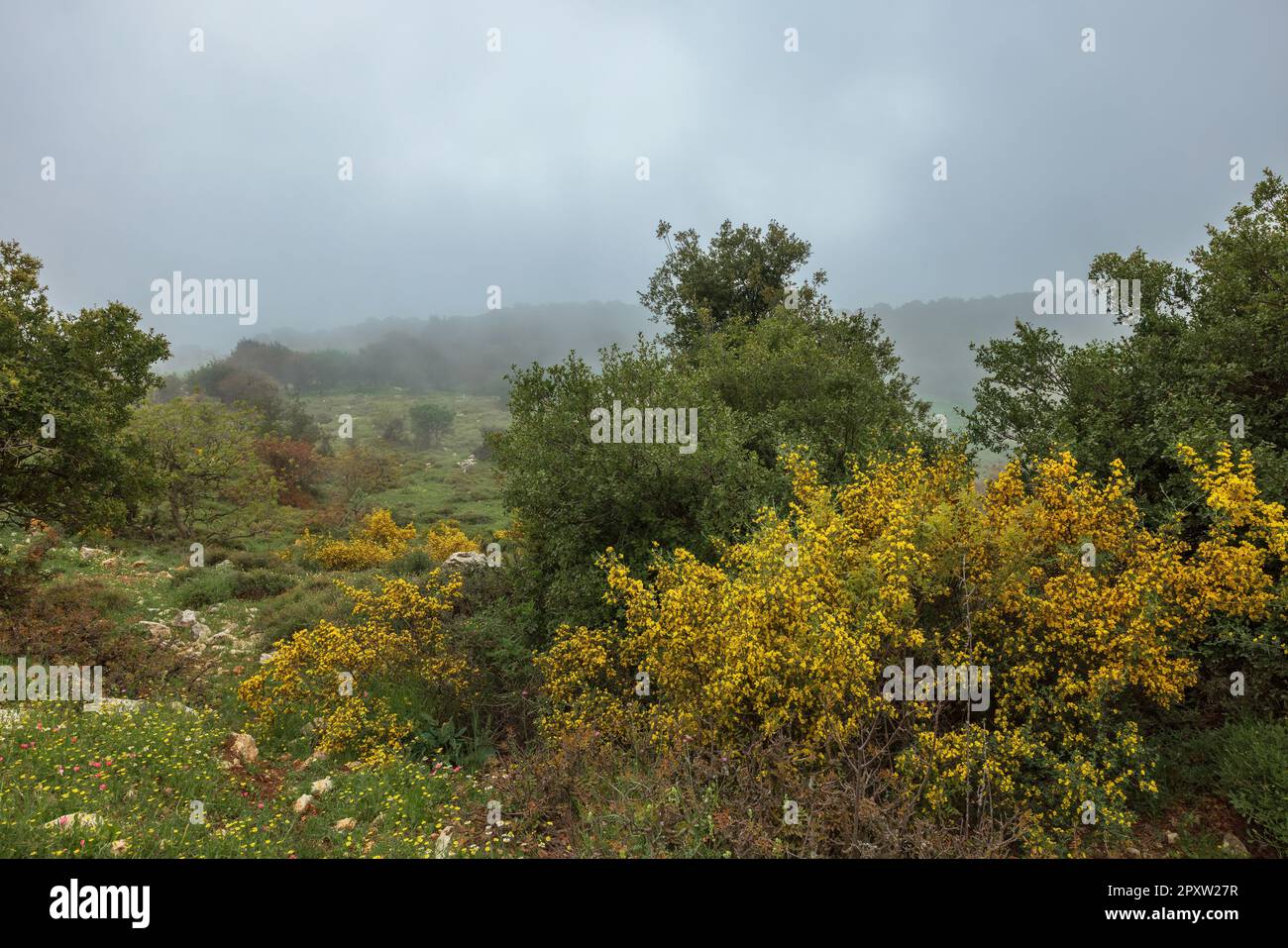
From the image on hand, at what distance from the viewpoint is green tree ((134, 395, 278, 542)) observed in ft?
80.7

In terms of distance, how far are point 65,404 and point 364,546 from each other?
13513 mm

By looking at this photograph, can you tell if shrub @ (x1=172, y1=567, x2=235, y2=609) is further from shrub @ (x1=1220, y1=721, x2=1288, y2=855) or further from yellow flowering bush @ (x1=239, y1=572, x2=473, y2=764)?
shrub @ (x1=1220, y1=721, x2=1288, y2=855)

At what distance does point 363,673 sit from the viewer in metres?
10.4

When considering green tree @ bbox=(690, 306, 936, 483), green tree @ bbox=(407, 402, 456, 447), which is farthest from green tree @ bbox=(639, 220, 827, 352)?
green tree @ bbox=(407, 402, 456, 447)

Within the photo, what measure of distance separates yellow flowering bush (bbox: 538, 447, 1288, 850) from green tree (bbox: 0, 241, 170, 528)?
34.9 ft

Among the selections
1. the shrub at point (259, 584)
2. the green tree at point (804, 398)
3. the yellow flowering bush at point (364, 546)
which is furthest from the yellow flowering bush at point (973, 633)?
the yellow flowering bush at point (364, 546)

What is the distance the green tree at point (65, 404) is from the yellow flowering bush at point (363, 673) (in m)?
5.11

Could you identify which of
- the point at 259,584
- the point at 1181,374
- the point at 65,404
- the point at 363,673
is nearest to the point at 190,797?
the point at 363,673

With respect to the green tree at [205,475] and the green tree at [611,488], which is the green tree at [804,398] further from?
the green tree at [205,475]

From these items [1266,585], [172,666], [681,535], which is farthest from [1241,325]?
[172,666]

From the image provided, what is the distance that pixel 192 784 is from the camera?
23.5ft

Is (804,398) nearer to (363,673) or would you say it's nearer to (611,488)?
(611,488)

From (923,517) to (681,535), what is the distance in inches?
168
